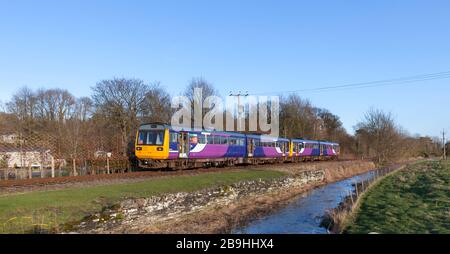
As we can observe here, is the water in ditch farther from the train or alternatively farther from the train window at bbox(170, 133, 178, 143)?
the train window at bbox(170, 133, 178, 143)

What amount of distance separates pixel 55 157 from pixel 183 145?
7.51 m

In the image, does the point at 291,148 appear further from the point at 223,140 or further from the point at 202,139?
the point at 202,139

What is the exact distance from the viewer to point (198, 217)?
48.1 feet

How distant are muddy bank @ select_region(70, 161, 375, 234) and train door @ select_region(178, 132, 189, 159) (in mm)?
5299

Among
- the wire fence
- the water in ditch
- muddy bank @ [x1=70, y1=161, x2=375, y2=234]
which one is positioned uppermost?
the wire fence

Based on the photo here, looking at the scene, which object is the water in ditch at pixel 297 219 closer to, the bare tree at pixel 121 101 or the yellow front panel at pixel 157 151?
the yellow front panel at pixel 157 151

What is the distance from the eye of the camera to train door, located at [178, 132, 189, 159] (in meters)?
24.2

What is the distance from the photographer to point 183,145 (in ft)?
80.1

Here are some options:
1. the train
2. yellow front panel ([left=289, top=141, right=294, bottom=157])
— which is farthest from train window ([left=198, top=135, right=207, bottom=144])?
yellow front panel ([left=289, top=141, right=294, bottom=157])

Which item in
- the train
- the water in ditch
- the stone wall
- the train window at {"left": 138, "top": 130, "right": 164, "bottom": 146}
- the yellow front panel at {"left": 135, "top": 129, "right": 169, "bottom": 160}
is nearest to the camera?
the stone wall

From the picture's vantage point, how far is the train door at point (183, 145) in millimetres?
24175

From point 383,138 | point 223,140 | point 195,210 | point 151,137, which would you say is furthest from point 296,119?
point 195,210

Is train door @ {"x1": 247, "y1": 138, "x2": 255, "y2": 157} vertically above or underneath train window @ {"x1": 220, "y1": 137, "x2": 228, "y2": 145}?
underneath
